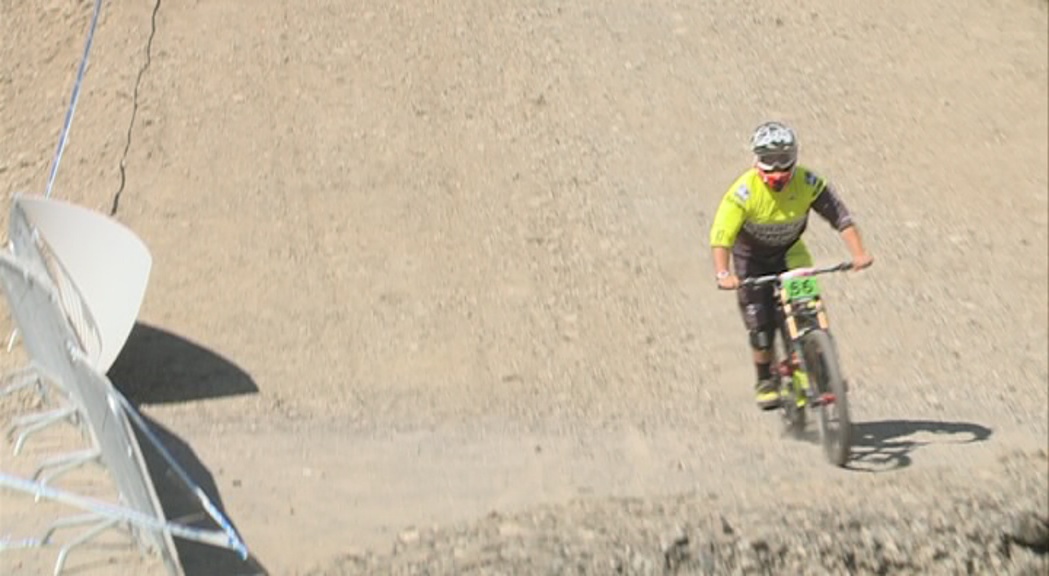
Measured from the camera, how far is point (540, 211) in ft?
35.4

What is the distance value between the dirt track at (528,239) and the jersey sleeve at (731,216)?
4.02 ft

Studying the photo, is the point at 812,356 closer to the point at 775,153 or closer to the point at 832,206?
the point at 832,206

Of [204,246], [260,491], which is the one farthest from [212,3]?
[260,491]

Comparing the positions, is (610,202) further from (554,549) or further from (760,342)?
(554,549)

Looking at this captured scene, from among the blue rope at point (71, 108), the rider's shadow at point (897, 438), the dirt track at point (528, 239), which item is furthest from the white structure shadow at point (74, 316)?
the rider's shadow at point (897, 438)

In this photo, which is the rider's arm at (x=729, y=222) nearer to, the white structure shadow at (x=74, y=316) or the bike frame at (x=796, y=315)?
the bike frame at (x=796, y=315)

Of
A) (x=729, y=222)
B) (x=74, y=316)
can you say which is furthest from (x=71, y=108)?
(x=729, y=222)

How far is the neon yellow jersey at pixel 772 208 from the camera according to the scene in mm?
7867

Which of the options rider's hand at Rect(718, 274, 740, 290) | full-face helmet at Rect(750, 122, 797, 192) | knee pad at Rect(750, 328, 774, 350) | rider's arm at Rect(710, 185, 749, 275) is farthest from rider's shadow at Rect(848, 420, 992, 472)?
full-face helmet at Rect(750, 122, 797, 192)

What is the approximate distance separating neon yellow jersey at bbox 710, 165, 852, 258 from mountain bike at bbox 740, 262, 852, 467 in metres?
0.23

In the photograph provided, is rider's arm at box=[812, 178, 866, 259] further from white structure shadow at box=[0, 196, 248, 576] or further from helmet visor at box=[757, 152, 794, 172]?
white structure shadow at box=[0, 196, 248, 576]

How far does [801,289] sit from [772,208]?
1.42 feet

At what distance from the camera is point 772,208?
7.92 meters

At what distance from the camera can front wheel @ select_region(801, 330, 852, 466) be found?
7.68m
